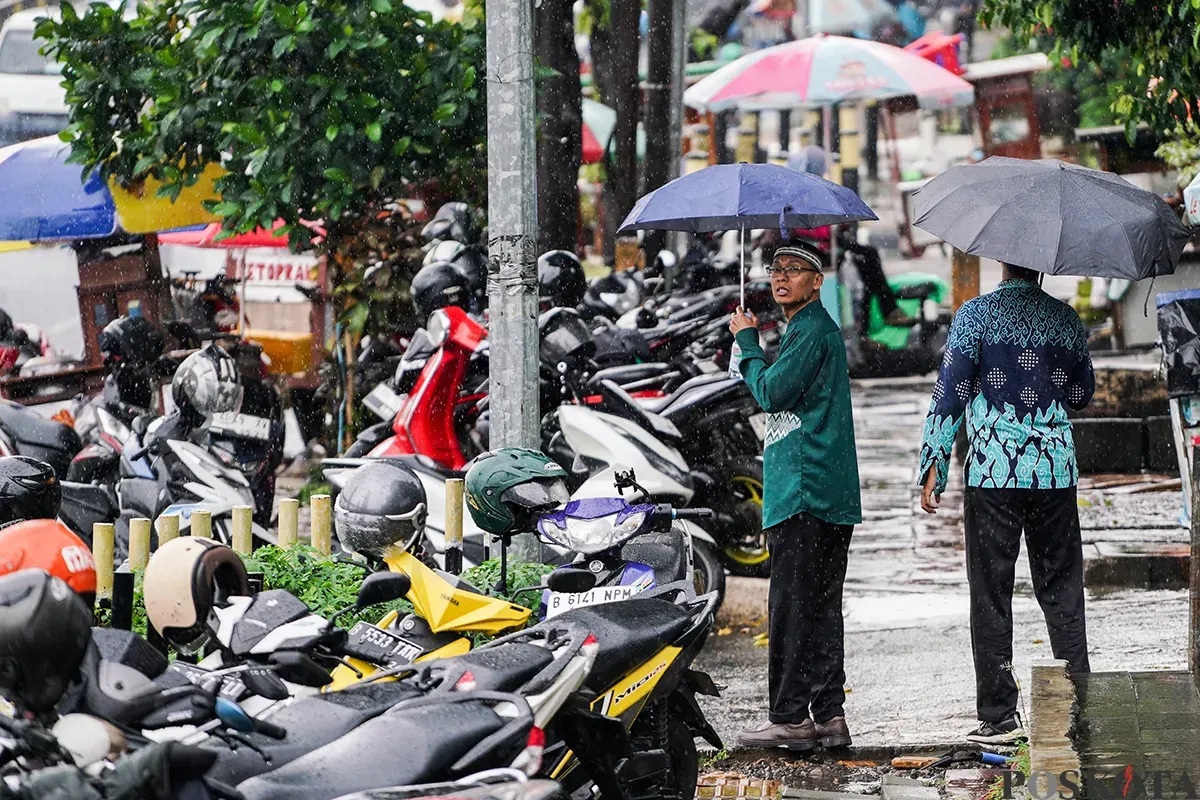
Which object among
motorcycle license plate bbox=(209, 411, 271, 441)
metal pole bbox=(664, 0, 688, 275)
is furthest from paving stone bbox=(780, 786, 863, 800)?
metal pole bbox=(664, 0, 688, 275)

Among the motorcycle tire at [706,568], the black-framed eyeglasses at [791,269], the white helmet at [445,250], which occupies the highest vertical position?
the black-framed eyeglasses at [791,269]

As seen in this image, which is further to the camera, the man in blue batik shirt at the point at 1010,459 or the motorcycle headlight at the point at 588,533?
the man in blue batik shirt at the point at 1010,459

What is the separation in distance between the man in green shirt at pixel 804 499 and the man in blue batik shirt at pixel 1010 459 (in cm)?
37

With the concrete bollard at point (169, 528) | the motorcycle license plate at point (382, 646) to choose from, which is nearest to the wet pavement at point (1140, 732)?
the motorcycle license plate at point (382, 646)

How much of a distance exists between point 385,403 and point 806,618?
12.6 ft

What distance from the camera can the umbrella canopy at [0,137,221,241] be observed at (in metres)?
10.3

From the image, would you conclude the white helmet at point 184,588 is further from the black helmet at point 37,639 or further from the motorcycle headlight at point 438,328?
the motorcycle headlight at point 438,328

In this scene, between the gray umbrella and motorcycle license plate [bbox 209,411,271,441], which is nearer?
the gray umbrella

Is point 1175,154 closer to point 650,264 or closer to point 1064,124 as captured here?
point 650,264

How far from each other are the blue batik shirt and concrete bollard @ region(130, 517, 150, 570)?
2.99 m

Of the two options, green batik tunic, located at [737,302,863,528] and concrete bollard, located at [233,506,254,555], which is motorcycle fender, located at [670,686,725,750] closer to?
green batik tunic, located at [737,302,863,528]

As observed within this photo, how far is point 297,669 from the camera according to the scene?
3834 mm

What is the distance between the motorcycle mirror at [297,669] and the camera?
3.83m

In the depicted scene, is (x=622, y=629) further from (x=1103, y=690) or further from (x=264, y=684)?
(x=1103, y=690)
